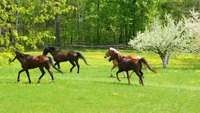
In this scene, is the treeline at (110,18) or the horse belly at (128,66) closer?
the horse belly at (128,66)

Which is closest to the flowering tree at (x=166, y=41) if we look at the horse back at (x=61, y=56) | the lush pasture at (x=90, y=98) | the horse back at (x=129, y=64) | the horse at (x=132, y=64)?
the horse back at (x=61, y=56)

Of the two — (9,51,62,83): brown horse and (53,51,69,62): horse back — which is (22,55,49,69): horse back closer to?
(9,51,62,83): brown horse

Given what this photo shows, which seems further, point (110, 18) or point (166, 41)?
point (110, 18)

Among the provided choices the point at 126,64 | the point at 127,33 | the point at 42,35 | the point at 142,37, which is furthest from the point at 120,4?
the point at 42,35

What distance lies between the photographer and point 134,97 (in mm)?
15320

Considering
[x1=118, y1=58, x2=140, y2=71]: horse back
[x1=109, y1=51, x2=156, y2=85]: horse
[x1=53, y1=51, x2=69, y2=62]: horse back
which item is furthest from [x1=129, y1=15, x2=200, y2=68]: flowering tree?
[x1=118, y1=58, x2=140, y2=71]: horse back

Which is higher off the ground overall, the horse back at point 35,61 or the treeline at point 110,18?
the treeline at point 110,18

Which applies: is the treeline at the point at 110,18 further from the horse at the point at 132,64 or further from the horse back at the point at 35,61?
the horse at the point at 132,64

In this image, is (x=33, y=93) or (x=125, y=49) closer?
(x=33, y=93)

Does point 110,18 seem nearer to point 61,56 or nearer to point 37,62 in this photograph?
point 61,56

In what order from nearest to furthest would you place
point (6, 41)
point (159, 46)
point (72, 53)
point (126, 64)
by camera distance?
point (6, 41) < point (126, 64) < point (72, 53) < point (159, 46)

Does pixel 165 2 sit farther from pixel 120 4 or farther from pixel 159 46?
pixel 159 46

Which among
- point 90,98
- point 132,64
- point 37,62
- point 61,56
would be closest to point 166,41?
point 61,56

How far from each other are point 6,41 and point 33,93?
3947 mm
